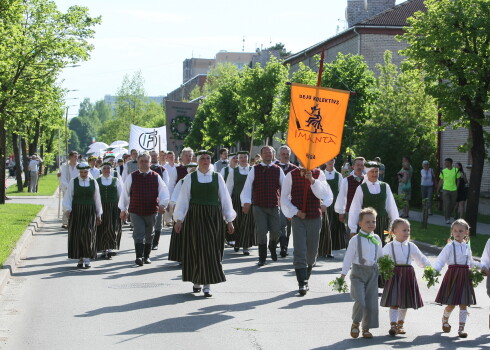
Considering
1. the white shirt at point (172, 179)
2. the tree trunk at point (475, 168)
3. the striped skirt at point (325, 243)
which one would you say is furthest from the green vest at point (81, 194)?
the tree trunk at point (475, 168)

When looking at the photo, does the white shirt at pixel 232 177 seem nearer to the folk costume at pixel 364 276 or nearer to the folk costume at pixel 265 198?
the folk costume at pixel 265 198

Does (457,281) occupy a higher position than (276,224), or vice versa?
(276,224)

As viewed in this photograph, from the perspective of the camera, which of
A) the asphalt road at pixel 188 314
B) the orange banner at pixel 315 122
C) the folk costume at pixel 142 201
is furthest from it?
the folk costume at pixel 142 201

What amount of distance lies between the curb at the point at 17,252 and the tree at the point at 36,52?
14.6 feet

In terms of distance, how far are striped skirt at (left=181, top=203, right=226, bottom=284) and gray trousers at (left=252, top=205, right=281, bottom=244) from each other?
3158 mm

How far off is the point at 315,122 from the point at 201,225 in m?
1.96

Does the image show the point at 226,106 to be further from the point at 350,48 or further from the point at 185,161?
the point at 185,161

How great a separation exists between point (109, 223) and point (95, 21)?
17024 mm

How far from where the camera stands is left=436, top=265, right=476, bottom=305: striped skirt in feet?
29.2

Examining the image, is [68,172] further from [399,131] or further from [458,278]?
[458,278]

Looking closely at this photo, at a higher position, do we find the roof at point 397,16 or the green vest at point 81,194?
the roof at point 397,16

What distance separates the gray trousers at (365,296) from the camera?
28.8 ft

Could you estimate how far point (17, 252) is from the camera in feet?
52.9

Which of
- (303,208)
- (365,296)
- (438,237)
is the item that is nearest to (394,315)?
(365,296)
